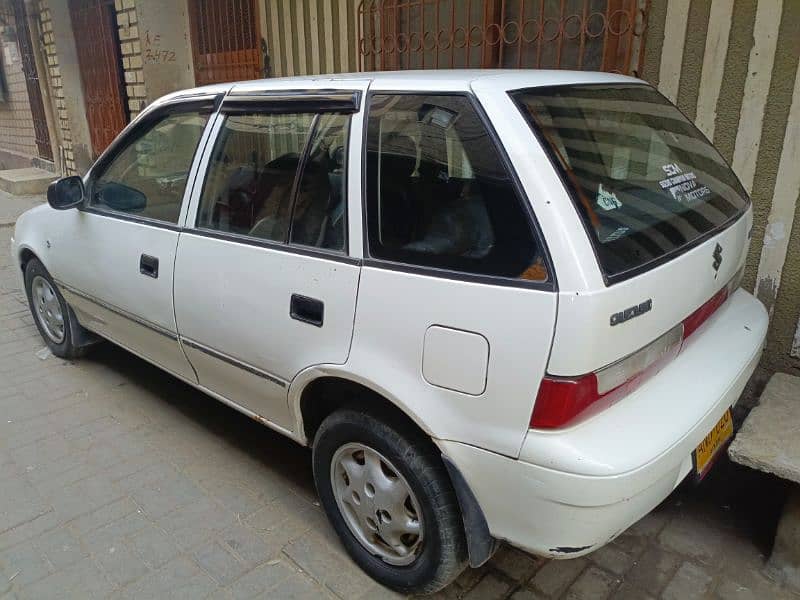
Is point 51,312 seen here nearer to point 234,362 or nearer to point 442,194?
point 234,362

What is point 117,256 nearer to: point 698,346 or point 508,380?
point 508,380

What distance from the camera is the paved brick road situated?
226 cm

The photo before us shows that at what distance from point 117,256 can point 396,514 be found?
6.52ft

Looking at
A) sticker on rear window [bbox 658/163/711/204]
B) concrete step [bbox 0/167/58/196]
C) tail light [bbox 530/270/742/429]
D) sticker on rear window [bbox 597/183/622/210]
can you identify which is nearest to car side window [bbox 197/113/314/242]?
sticker on rear window [bbox 597/183/622/210]

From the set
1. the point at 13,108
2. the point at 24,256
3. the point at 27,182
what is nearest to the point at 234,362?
the point at 24,256

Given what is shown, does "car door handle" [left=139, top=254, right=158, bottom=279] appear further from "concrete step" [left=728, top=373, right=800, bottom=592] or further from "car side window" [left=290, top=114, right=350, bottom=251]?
"concrete step" [left=728, top=373, right=800, bottom=592]

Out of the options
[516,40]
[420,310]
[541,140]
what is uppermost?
[516,40]

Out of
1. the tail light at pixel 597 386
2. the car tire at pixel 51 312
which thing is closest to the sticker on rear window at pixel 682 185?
the tail light at pixel 597 386

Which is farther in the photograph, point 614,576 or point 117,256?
point 117,256

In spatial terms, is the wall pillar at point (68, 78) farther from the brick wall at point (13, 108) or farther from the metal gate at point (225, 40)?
the metal gate at point (225, 40)

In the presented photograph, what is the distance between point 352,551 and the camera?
2332mm

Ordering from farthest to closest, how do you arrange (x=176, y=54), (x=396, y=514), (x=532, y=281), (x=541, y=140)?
(x=176, y=54)
(x=396, y=514)
(x=541, y=140)
(x=532, y=281)

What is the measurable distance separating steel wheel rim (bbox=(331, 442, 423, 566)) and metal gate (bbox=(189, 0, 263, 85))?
4932mm

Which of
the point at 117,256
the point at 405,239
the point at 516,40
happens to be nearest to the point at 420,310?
the point at 405,239
